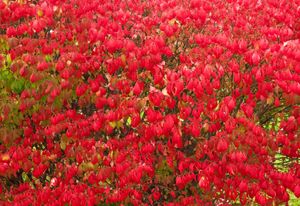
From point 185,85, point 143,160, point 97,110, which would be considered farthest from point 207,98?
point 97,110

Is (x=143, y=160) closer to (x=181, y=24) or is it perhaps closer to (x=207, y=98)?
(x=207, y=98)

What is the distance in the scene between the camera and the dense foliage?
5.18 metres

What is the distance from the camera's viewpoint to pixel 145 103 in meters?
5.29

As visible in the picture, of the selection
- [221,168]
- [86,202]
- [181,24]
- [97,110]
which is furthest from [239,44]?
[86,202]

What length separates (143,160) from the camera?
210 inches

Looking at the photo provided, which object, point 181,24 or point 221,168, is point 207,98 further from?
point 181,24

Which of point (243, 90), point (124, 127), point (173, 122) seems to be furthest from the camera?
point (124, 127)

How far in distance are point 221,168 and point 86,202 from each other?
1370mm

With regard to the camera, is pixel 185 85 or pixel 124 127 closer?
pixel 185 85

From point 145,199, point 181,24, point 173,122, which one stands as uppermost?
point 181,24

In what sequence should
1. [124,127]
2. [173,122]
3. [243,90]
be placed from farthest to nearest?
[124,127], [243,90], [173,122]

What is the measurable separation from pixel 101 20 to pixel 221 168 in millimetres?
2113

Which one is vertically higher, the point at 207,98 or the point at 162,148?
the point at 207,98

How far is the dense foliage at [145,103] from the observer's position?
204 inches
